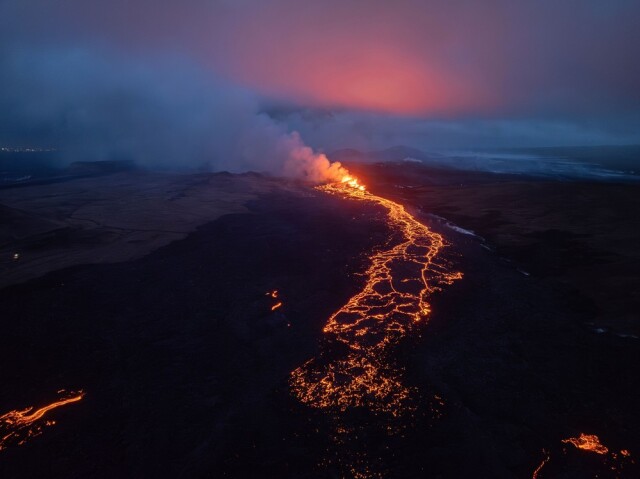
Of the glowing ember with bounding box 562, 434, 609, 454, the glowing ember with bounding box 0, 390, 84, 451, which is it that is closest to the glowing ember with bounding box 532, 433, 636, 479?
the glowing ember with bounding box 562, 434, 609, 454

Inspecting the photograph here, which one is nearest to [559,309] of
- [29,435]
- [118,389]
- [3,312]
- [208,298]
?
[208,298]

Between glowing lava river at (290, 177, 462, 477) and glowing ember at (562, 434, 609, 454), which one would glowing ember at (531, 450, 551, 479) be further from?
glowing lava river at (290, 177, 462, 477)

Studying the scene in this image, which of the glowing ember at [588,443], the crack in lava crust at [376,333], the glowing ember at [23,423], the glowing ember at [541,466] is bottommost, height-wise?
the glowing ember at [23,423]

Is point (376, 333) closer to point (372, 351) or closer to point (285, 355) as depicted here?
point (372, 351)

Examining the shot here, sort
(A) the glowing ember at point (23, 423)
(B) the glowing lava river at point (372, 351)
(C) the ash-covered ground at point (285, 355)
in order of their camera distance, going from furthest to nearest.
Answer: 1. (B) the glowing lava river at point (372, 351)
2. (A) the glowing ember at point (23, 423)
3. (C) the ash-covered ground at point (285, 355)

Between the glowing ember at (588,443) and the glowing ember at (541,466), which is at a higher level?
the glowing ember at (588,443)

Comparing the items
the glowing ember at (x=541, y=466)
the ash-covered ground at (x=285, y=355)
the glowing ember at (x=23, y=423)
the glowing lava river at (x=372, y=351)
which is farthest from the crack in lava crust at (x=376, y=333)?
the glowing ember at (x=23, y=423)

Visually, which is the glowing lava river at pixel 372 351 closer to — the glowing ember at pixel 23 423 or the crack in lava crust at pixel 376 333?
the crack in lava crust at pixel 376 333
